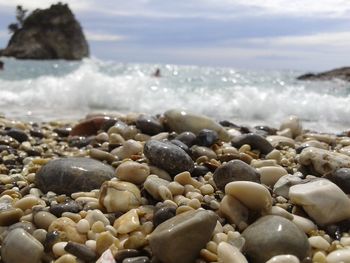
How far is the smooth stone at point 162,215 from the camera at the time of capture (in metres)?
2.30

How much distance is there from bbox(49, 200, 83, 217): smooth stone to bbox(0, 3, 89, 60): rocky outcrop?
51932mm

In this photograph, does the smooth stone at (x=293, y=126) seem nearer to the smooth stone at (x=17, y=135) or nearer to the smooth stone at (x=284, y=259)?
the smooth stone at (x=17, y=135)

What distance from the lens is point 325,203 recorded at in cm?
241

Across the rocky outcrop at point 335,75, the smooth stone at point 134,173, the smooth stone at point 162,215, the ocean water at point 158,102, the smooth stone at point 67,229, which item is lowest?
the rocky outcrop at point 335,75

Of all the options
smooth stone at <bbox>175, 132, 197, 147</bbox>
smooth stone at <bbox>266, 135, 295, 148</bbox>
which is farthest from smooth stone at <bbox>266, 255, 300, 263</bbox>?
smooth stone at <bbox>266, 135, 295, 148</bbox>

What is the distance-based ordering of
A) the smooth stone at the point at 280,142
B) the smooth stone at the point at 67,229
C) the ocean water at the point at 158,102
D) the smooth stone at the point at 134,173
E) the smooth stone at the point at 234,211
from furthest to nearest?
1. the ocean water at the point at 158,102
2. the smooth stone at the point at 280,142
3. the smooth stone at the point at 134,173
4. the smooth stone at the point at 234,211
5. the smooth stone at the point at 67,229

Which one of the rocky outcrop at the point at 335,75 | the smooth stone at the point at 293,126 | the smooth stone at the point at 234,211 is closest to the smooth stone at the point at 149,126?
the smooth stone at the point at 293,126

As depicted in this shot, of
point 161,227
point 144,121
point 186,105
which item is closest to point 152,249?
point 161,227

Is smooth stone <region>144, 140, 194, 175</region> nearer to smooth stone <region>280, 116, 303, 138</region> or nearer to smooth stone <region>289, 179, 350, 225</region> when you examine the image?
smooth stone <region>289, 179, 350, 225</region>

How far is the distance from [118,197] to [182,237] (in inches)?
26.0

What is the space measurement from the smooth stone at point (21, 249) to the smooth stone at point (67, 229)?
12cm

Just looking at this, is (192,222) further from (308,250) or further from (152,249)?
(308,250)

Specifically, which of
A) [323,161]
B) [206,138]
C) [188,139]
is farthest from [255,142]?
[323,161]

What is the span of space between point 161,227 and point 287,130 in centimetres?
290
